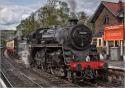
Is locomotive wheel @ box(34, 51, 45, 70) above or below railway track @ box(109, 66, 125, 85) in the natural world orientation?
above

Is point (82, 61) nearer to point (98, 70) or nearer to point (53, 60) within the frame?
point (98, 70)

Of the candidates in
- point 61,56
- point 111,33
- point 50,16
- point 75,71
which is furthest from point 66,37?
point 50,16

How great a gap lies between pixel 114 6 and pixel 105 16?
171cm

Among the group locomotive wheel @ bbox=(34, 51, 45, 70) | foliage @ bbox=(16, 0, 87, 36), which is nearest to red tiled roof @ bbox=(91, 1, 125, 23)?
foliage @ bbox=(16, 0, 87, 36)

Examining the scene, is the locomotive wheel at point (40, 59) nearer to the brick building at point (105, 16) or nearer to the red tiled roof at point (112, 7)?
the brick building at point (105, 16)

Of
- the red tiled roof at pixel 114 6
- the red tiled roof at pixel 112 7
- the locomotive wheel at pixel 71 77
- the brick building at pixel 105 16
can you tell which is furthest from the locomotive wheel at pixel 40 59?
the red tiled roof at pixel 114 6

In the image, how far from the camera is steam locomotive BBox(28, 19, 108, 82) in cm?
1548

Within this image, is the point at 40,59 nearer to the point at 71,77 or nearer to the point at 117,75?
the point at 71,77

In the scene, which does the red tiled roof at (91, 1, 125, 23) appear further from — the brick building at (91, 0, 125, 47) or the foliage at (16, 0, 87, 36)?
the foliage at (16, 0, 87, 36)

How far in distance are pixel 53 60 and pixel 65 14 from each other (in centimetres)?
3196

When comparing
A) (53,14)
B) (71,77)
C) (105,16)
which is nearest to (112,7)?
(105,16)

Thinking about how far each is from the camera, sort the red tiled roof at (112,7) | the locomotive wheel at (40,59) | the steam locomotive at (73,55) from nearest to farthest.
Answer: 1. the steam locomotive at (73,55)
2. the locomotive wheel at (40,59)
3. the red tiled roof at (112,7)

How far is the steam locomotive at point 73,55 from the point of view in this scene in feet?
50.8

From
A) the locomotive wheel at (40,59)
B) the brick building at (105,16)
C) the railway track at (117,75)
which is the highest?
the brick building at (105,16)
